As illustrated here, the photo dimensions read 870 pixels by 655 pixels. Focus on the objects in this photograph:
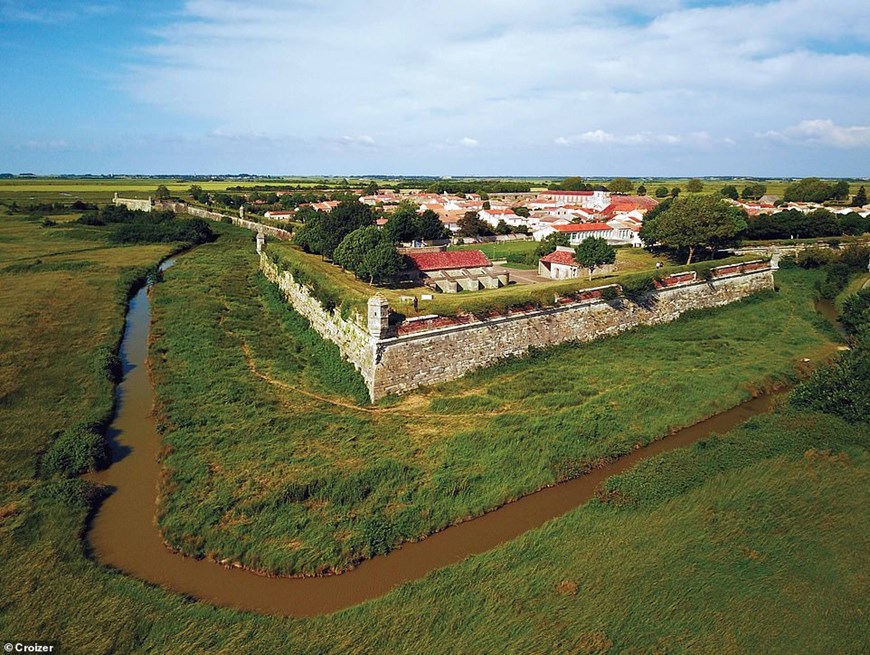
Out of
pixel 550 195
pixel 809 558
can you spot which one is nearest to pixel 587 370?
pixel 809 558

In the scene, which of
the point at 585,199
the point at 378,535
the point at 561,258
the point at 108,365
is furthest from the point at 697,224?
the point at 585,199

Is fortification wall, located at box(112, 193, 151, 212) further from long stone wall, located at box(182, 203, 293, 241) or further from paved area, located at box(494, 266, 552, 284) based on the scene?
paved area, located at box(494, 266, 552, 284)

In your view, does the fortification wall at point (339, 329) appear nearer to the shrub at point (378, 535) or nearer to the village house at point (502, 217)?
the shrub at point (378, 535)

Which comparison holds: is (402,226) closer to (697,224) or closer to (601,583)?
(697,224)

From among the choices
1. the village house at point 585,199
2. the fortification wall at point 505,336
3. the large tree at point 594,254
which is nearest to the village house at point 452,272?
the large tree at point 594,254

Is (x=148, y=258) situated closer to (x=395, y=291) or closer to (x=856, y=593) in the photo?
(x=395, y=291)

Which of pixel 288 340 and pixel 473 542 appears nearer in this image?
pixel 473 542
